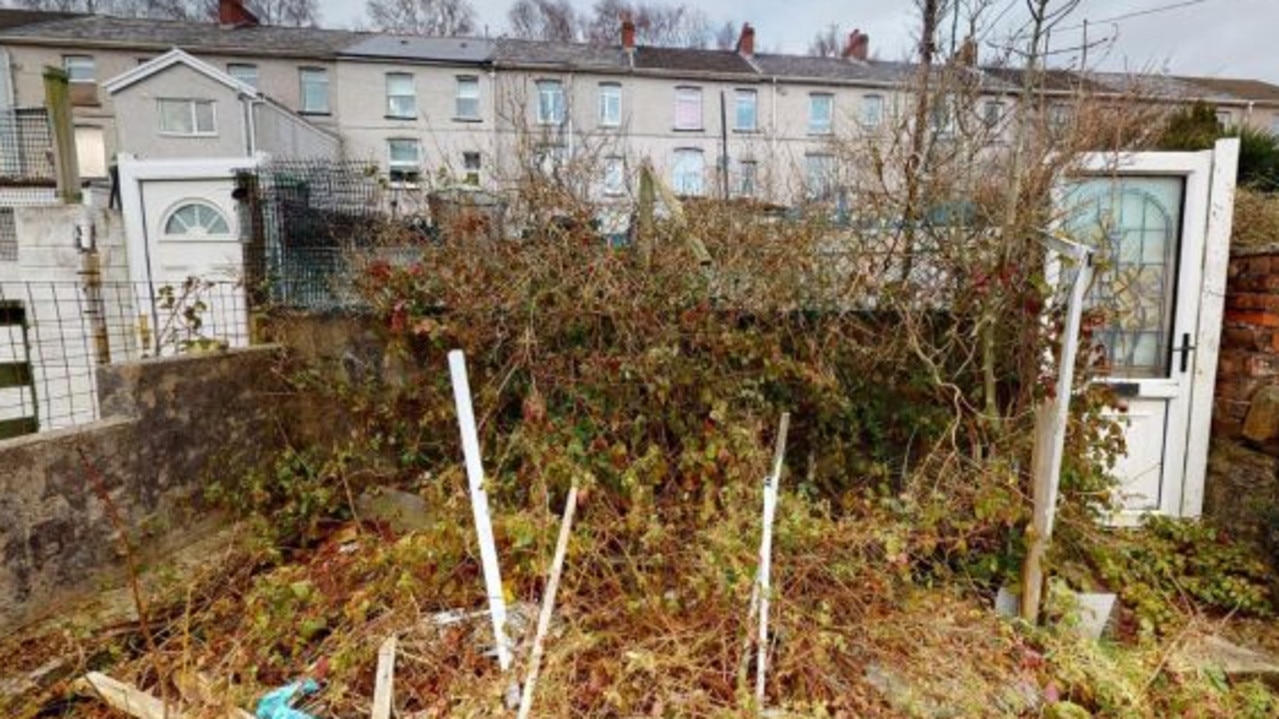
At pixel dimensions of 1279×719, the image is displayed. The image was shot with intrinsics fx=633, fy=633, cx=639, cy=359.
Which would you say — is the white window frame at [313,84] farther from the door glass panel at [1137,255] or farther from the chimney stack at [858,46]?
the door glass panel at [1137,255]

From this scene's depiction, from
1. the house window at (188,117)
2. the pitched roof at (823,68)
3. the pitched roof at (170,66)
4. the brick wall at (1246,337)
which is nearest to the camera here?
the brick wall at (1246,337)

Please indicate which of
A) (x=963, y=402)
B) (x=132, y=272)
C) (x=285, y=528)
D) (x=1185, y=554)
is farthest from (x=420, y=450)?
(x=1185, y=554)

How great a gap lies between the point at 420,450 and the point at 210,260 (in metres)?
3.48

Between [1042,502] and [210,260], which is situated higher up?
[210,260]

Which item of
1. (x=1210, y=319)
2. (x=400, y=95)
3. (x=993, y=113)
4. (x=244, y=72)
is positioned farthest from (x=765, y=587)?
(x=244, y=72)

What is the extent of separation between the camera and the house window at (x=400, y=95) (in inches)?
794

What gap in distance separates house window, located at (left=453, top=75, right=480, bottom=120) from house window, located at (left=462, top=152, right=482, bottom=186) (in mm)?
16708

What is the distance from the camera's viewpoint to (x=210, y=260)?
19.2ft

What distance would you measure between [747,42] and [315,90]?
1483cm

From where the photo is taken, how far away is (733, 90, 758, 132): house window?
71.0ft

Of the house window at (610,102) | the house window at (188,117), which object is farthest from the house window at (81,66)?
the house window at (610,102)

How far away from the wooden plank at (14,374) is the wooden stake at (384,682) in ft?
11.6

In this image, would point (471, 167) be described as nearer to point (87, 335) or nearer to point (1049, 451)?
point (87, 335)

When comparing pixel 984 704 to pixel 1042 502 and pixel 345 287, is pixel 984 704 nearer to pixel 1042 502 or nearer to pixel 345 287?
pixel 1042 502
